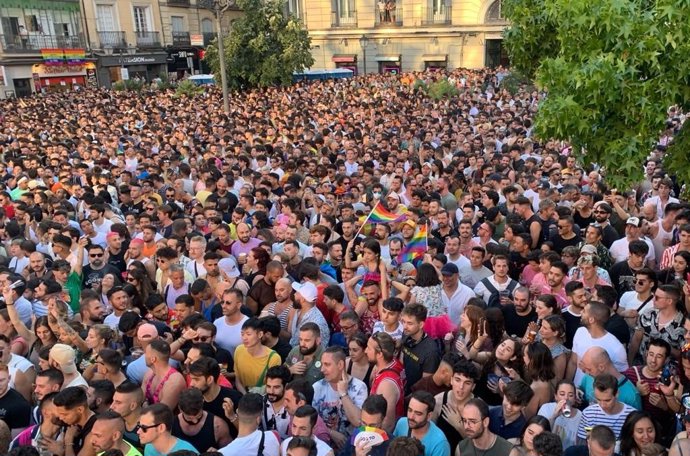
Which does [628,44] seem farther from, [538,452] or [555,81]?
[538,452]

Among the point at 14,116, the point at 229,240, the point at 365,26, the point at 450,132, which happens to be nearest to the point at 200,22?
the point at 365,26

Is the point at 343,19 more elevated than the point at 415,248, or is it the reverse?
the point at 343,19

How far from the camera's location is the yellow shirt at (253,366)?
5.24 m

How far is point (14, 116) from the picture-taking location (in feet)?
72.4

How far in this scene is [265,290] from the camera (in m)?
6.75

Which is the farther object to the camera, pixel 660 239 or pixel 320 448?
pixel 660 239

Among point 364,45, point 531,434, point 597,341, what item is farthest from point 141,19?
point 531,434

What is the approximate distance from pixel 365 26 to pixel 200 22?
41.6 ft

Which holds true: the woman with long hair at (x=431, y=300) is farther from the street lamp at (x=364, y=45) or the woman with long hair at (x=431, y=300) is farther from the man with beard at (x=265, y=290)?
the street lamp at (x=364, y=45)

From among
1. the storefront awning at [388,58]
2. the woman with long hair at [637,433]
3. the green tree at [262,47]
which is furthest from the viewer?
the storefront awning at [388,58]

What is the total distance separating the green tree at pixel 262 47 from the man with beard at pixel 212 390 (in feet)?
77.9

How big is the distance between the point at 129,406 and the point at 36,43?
37.9 m

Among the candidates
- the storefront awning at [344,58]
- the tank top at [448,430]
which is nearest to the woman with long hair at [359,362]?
the tank top at [448,430]

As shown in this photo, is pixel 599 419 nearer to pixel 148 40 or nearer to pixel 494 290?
pixel 494 290
